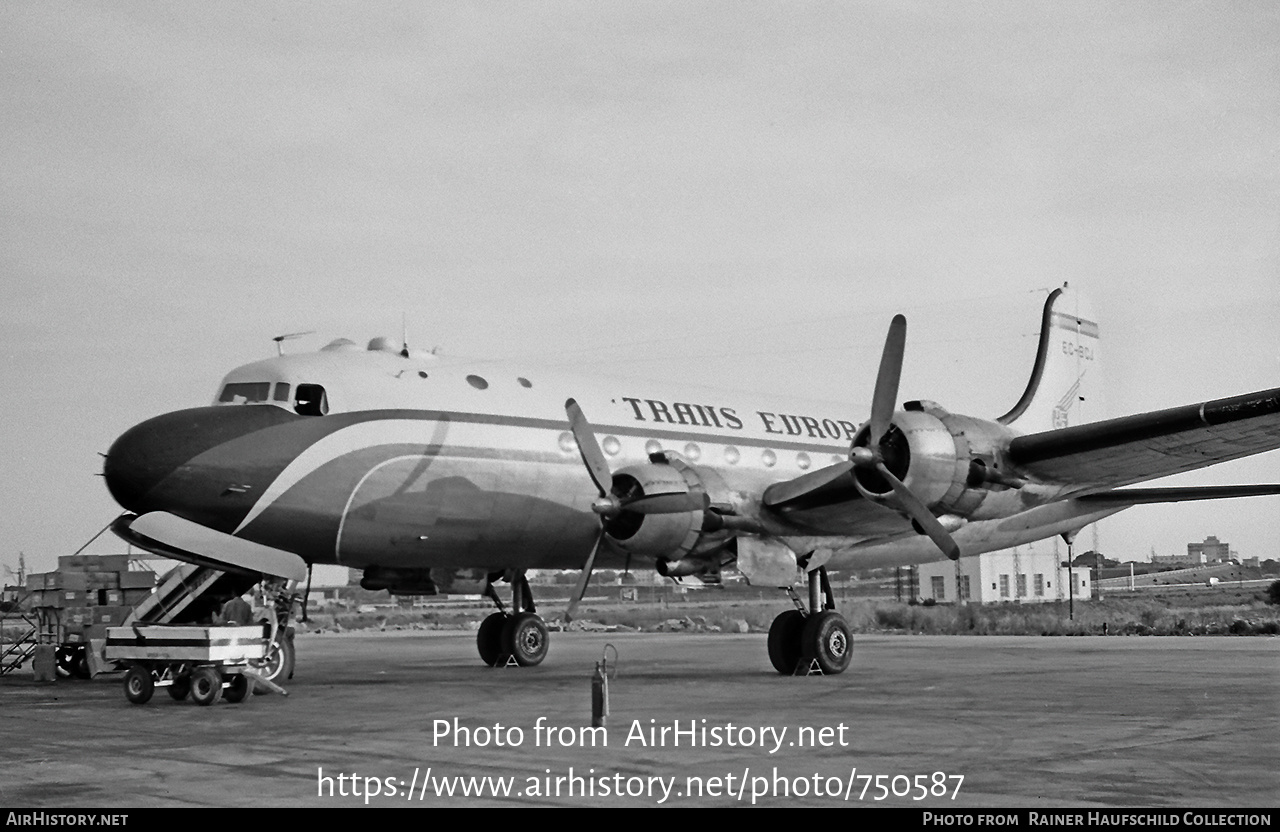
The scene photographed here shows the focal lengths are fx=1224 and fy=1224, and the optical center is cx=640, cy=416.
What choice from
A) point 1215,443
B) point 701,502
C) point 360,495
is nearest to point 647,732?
point 701,502

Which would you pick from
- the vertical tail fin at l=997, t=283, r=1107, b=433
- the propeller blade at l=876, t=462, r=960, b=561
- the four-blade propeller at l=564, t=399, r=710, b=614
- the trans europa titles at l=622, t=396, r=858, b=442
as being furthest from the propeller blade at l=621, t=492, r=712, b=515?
the vertical tail fin at l=997, t=283, r=1107, b=433

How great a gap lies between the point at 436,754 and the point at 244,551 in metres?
6.51

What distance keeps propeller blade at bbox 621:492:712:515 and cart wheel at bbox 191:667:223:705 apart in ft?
16.4

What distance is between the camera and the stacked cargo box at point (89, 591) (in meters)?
21.0

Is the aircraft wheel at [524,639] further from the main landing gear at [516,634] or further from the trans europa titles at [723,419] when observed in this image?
the trans europa titles at [723,419]

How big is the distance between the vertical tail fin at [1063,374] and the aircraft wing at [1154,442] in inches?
228

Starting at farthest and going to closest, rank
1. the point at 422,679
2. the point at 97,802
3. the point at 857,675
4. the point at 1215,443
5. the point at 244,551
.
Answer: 1. the point at 422,679
2. the point at 857,675
3. the point at 244,551
4. the point at 1215,443
5. the point at 97,802

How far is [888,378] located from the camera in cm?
1400

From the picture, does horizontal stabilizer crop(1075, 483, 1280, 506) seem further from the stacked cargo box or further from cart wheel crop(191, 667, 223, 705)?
the stacked cargo box

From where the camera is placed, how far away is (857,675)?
16.2 m

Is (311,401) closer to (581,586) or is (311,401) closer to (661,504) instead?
(581,586)

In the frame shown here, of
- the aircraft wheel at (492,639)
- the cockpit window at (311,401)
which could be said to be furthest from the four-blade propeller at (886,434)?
the aircraft wheel at (492,639)
